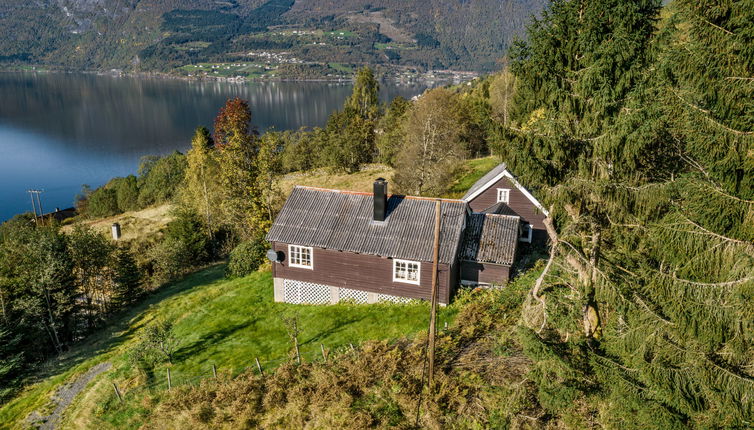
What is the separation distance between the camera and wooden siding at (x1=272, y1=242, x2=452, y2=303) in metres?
23.6

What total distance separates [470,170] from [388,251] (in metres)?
31.3

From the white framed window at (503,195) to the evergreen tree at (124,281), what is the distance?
2733cm

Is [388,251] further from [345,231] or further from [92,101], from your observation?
[92,101]

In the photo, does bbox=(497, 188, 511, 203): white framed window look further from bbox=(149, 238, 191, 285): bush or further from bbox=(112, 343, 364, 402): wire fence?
bbox=(149, 238, 191, 285): bush

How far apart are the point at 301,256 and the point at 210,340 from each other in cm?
641

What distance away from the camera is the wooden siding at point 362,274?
23609 mm

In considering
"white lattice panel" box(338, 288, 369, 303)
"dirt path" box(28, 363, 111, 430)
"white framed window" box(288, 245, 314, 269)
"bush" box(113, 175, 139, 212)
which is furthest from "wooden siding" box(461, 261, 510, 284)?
"bush" box(113, 175, 139, 212)

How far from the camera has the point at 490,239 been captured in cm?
2497

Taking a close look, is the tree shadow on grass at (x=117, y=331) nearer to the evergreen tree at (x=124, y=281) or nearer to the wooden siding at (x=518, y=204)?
the evergreen tree at (x=124, y=281)

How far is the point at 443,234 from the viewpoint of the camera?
23703 mm

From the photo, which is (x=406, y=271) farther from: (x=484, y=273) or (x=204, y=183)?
(x=204, y=183)

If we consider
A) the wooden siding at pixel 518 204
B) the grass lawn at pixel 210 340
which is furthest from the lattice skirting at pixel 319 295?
the wooden siding at pixel 518 204

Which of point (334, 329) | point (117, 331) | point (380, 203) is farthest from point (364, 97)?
point (334, 329)

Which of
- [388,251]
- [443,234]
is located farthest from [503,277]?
[388,251]
